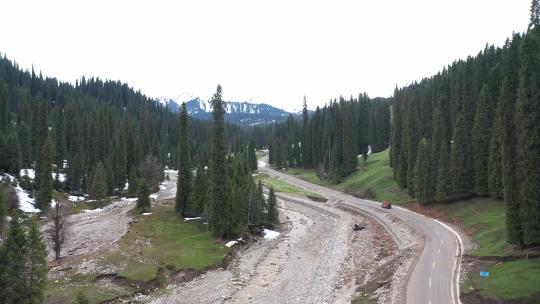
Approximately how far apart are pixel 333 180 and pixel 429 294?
90.7 m

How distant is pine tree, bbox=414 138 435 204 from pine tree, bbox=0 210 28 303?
2672 inches

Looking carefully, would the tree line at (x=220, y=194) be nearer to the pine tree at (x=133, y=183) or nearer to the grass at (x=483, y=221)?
the grass at (x=483, y=221)

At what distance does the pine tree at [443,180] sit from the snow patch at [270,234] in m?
30.6

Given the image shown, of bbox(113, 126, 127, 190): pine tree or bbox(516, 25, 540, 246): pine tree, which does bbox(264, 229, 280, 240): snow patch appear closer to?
bbox(516, 25, 540, 246): pine tree

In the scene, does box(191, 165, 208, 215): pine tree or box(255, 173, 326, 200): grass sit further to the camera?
box(255, 173, 326, 200): grass

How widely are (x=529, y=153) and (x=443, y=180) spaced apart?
3148 cm

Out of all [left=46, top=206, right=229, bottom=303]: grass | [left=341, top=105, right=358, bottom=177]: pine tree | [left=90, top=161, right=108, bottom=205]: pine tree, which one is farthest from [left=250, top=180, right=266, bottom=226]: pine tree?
[left=341, top=105, right=358, bottom=177]: pine tree

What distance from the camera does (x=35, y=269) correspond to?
101 ft

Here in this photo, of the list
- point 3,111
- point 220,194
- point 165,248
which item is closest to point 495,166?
point 220,194

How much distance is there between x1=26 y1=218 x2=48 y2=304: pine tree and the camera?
30672 millimetres

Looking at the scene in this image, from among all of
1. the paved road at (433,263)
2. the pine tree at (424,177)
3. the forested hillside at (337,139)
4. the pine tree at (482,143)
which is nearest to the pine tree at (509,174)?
the paved road at (433,263)

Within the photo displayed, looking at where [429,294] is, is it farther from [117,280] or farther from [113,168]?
[113,168]

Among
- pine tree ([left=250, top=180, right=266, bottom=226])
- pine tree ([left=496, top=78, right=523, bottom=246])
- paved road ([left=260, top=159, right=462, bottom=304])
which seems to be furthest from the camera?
pine tree ([left=250, top=180, right=266, bottom=226])

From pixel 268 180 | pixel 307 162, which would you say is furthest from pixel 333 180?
pixel 307 162
